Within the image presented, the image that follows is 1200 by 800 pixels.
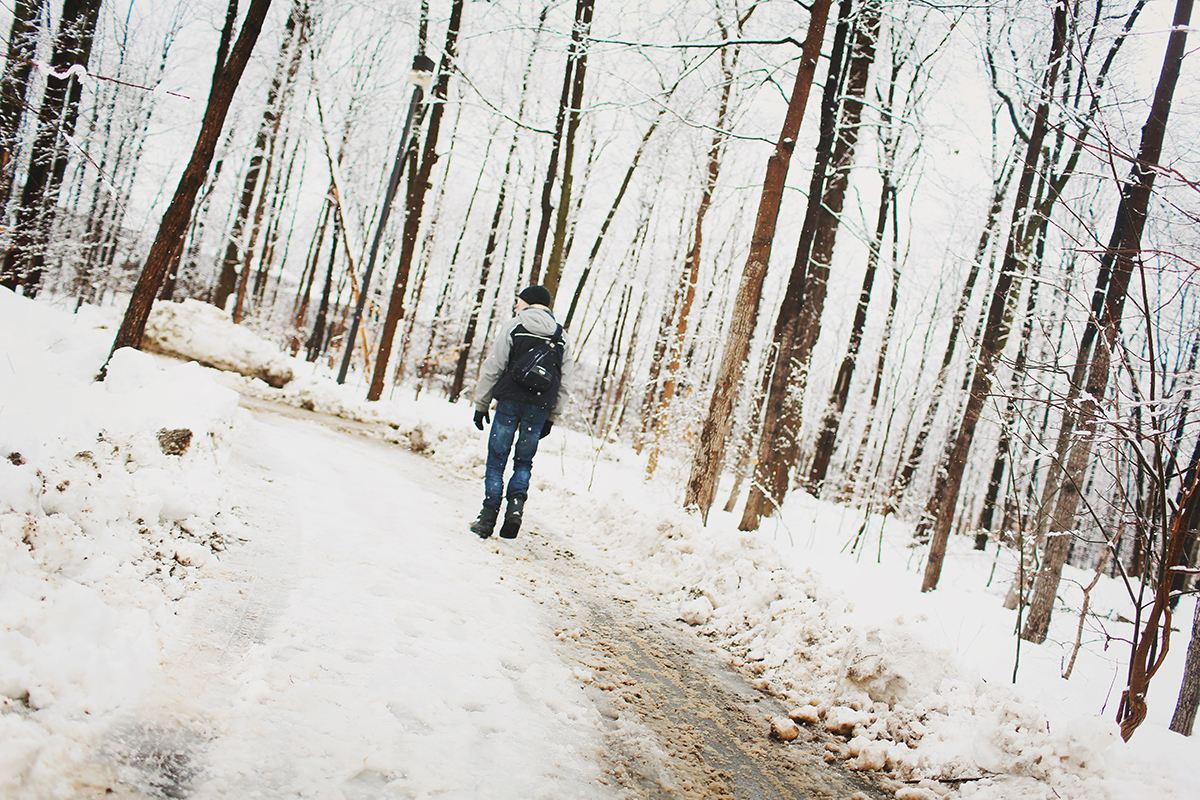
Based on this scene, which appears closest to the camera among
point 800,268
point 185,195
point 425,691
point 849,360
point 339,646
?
point 425,691

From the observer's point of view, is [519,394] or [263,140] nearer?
[519,394]

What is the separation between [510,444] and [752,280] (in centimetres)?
362

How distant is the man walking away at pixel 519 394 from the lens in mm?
5027

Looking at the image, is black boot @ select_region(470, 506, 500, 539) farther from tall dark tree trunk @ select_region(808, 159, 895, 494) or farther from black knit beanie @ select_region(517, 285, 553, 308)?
tall dark tree trunk @ select_region(808, 159, 895, 494)

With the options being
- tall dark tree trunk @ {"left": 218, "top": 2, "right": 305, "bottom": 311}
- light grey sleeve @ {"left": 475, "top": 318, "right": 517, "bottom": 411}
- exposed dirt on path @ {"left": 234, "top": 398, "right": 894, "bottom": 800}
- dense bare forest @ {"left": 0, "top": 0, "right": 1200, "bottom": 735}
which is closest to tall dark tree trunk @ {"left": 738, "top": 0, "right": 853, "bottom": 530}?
dense bare forest @ {"left": 0, "top": 0, "right": 1200, "bottom": 735}

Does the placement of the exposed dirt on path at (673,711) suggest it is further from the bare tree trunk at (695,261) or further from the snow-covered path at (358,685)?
the bare tree trunk at (695,261)

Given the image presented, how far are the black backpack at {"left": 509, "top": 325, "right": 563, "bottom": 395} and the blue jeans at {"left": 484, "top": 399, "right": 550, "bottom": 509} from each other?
24 centimetres

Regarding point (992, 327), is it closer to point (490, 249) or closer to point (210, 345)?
point (210, 345)

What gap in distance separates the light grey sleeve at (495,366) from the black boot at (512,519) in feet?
3.00

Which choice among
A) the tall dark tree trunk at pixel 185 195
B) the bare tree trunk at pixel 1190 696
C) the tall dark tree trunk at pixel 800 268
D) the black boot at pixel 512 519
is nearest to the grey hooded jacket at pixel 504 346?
the black boot at pixel 512 519

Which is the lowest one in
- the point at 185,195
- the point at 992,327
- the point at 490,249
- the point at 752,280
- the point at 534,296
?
the point at 534,296

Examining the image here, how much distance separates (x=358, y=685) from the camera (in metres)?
2.31

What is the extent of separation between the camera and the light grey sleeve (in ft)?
16.7

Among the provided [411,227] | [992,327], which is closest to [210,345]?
[411,227]
